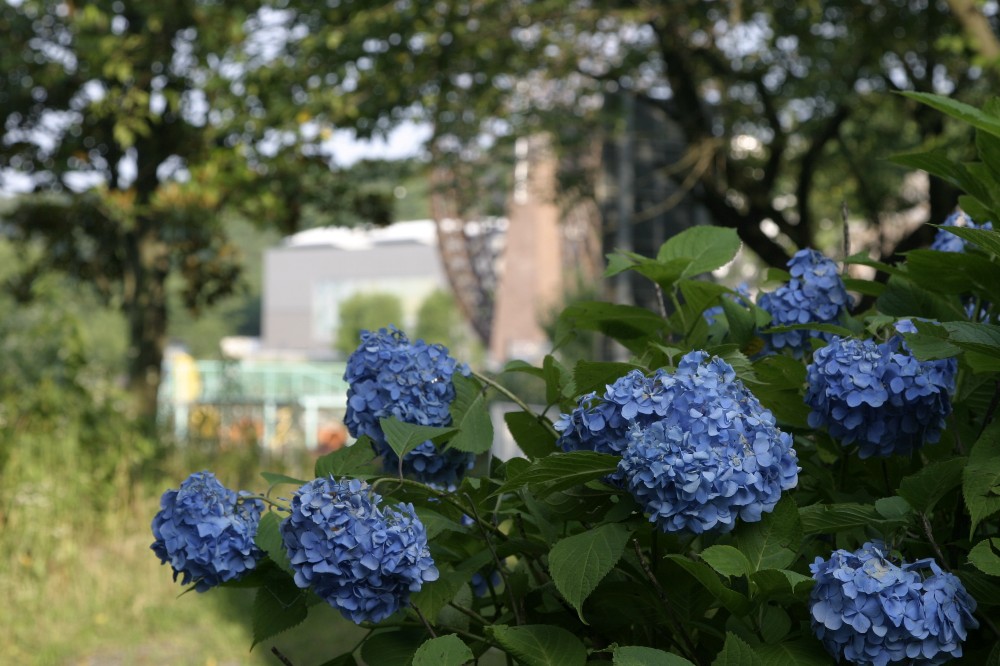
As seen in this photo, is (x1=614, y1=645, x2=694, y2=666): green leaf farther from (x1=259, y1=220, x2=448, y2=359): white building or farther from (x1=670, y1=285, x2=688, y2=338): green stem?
(x1=259, y1=220, x2=448, y2=359): white building

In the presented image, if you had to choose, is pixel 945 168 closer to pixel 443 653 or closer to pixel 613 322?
pixel 613 322

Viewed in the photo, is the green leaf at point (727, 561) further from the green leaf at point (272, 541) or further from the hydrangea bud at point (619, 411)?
the green leaf at point (272, 541)

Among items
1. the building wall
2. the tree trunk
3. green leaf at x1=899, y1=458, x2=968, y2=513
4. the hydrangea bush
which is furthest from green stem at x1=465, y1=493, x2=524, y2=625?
the building wall

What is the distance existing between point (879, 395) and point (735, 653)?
34 cm

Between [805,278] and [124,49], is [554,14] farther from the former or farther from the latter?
[805,278]

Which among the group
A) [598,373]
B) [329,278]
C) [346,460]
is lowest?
[329,278]

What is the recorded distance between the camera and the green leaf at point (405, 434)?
48.9 inches

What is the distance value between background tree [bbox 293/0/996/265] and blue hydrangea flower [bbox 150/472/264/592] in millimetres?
6134

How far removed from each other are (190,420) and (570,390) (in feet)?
26.9

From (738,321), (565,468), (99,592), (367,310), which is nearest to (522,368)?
(738,321)

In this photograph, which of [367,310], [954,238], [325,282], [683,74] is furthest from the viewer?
[325,282]

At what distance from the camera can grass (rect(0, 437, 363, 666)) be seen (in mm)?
4680

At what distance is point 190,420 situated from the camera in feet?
29.9

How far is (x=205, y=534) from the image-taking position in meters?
1.26
